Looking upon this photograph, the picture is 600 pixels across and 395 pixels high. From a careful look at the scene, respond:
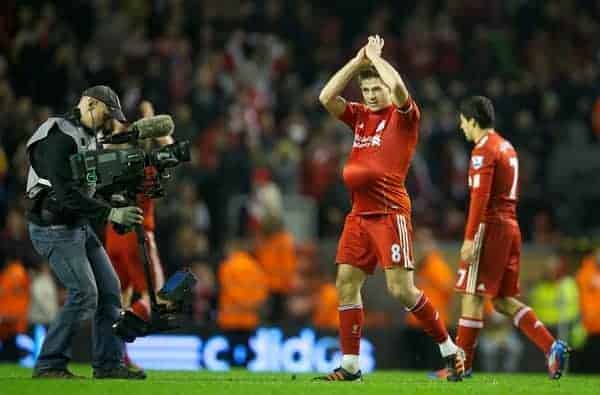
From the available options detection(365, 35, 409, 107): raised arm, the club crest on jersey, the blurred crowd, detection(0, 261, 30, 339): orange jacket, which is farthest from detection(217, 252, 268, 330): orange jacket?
detection(365, 35, 409, 107): raised arm

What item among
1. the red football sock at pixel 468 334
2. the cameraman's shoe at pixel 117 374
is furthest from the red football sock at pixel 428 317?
the cameraman's shoe at pixel 117 374

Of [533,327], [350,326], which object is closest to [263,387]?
[350,326]

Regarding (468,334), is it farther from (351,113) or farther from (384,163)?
(351,113)

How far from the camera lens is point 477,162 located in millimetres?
12859

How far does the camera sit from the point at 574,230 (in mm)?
22047

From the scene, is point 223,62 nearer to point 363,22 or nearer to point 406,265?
point 363,22

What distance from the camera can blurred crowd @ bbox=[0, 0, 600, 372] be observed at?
65.9 ft

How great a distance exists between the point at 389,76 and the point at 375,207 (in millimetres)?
1078

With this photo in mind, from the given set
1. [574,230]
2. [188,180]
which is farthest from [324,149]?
[574,230]

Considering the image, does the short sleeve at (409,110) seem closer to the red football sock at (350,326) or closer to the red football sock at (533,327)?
the red football sock at (350,326)

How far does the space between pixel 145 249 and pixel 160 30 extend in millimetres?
13057

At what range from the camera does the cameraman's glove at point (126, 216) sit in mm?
11203

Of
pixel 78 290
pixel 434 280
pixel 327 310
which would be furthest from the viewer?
pixel 327 310

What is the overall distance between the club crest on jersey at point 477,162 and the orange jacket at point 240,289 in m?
6.70
